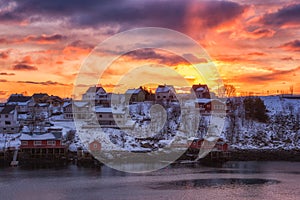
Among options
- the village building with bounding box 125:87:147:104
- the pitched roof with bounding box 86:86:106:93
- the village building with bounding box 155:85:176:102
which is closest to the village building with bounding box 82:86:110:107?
the pitched roof with bounding box 86:86:106:93

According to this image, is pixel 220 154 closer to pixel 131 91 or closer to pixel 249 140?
pixel 249 140

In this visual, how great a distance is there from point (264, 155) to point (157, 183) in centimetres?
2117

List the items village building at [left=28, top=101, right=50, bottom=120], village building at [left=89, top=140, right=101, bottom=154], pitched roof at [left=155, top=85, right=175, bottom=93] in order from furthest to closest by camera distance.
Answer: pitched roof at [left=155, top=85, right=175, bottom=93], village building at [left=28, top=101, right=50, bottom=120], village building at [left=89, top=140, right=101, bottom=154]

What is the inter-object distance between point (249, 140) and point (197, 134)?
7.24m

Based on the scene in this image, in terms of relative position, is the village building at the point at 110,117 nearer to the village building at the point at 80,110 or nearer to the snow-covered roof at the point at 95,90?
the village building at the point at 80,110

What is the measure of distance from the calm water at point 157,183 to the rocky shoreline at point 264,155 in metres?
6.03

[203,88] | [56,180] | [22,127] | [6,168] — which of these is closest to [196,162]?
[56,180]

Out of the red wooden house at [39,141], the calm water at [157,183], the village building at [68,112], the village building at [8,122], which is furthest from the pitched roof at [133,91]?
the calm water at [157,183]

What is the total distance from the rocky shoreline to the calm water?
6.03m

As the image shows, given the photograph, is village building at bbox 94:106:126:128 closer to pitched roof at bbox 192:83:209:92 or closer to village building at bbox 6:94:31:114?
village building at bbox 6:94:31:114

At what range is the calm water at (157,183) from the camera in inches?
1148

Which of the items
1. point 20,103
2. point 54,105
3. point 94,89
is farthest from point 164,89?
point 20,103

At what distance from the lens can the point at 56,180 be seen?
34156 mm

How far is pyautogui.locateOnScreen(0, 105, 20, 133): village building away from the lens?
55.0 m
